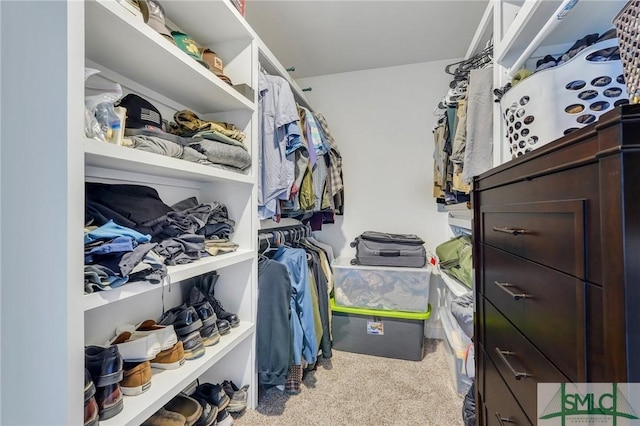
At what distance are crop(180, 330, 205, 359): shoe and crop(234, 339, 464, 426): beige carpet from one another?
1.56ft

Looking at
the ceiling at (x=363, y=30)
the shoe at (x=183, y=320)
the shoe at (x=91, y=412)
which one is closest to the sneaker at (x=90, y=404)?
the shoe at (x=91, y=412)

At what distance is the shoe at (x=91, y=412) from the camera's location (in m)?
0.68

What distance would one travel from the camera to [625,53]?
48 centimetres

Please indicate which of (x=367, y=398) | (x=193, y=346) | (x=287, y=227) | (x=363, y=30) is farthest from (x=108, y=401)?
(x=363, y=30)

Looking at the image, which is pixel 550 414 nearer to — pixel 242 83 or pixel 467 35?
pixel 242 83

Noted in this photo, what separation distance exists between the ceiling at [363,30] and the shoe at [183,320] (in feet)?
5.46

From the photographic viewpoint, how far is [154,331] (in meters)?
0.98

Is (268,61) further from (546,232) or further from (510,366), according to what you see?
(510,366)

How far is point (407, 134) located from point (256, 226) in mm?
1608

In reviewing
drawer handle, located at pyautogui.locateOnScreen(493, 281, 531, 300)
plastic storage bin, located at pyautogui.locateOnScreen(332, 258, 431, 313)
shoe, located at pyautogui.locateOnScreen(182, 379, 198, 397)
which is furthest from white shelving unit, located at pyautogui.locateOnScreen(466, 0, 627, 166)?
shoe, located at pyautogui.locateOnScreen(182, 379, 198, 397)

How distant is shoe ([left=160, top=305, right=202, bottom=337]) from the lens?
1.08 metres

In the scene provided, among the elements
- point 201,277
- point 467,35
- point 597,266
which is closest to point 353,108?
point 467,35

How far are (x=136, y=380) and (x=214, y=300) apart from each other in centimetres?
50

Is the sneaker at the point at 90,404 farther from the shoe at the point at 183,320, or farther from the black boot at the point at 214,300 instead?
the black boot at the point at 214,300
